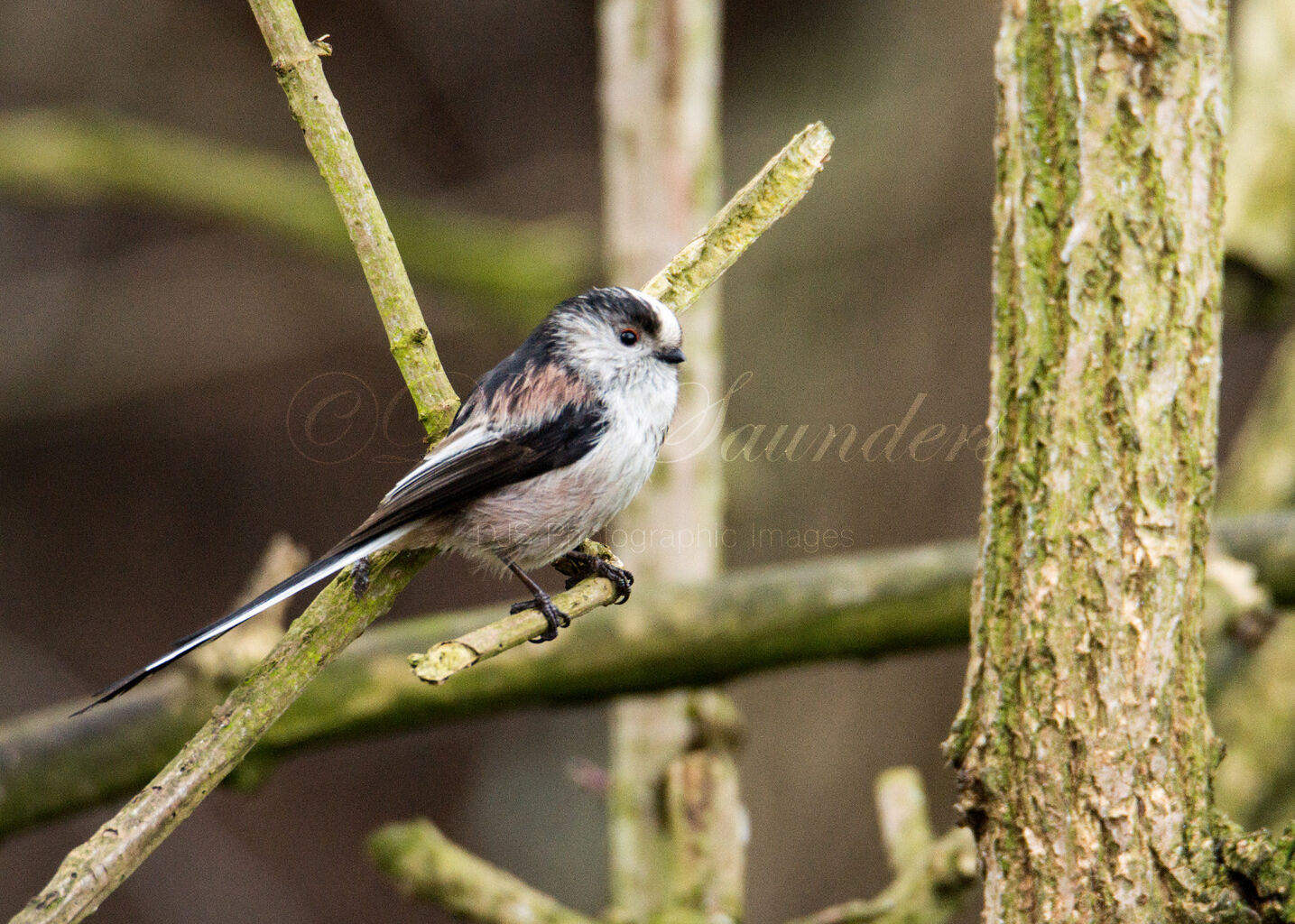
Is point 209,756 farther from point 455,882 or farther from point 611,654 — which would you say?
point 611,654

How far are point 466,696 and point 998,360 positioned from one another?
1502 mm

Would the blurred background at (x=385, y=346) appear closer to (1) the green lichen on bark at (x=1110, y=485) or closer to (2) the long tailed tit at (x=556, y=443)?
(2) the long tailed tit at (x=556, y=443)

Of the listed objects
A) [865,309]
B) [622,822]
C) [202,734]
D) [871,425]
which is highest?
[865,309]

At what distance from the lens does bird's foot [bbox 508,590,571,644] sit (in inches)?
69.1

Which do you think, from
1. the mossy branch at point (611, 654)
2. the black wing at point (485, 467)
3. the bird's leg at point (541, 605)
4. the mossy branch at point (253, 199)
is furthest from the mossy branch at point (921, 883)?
the mossy branch at point (253, 199)

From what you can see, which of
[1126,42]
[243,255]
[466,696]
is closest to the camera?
[1126,42]

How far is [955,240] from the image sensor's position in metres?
5.70

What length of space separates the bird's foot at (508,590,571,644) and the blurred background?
9.86 ft

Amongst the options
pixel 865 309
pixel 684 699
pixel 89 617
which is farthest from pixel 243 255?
pixel 684 699

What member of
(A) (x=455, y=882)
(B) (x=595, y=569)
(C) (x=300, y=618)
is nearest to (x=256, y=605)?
(C) (x=300, y=618)

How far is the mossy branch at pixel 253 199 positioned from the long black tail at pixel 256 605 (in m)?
3.24

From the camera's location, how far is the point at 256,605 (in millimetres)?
1621

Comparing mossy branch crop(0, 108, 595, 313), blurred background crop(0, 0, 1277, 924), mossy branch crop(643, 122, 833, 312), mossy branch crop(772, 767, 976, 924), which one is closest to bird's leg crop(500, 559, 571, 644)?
mossy branch crop(643, 122, 833, 312)

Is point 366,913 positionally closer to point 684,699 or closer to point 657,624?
point 684,699
